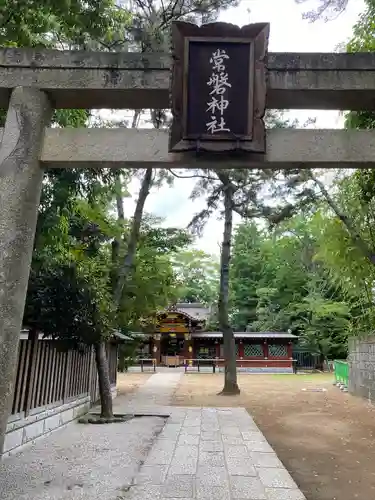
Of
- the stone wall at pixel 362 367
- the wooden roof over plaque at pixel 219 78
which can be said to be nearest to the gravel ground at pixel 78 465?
the wooden roof over plaque at pixel 219 78

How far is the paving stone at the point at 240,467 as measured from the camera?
16.2 ft

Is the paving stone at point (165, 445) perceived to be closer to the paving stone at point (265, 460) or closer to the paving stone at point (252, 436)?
the paving stone at point (265, 460)

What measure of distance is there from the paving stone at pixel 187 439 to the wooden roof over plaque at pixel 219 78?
4921 mm

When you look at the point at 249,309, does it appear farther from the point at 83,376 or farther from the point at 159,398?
the point at 83,376

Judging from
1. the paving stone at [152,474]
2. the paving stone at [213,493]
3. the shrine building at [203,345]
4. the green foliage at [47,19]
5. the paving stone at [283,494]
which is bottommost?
the paving stone at [152,474]

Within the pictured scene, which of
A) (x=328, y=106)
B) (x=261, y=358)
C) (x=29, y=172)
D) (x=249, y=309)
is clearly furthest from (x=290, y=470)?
(x=249, y=309)

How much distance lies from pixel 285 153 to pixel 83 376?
782 cm

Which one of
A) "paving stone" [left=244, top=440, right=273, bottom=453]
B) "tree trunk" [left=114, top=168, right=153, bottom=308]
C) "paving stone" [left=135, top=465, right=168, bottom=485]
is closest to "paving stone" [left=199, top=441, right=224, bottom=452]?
"paving stone" [left=244, top=440, right=273, bottom=453]

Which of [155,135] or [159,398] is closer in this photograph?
[155,135]

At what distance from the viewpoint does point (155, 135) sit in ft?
12.4

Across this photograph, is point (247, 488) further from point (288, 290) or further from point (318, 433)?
point (288, 290)

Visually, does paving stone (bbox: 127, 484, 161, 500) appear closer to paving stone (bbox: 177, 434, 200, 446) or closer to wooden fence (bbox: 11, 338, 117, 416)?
paving stone (bbox: 177, 434, 200, 446)

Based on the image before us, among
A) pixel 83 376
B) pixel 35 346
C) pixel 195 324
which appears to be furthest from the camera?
pixel 195 324

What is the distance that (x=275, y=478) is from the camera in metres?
4.72
